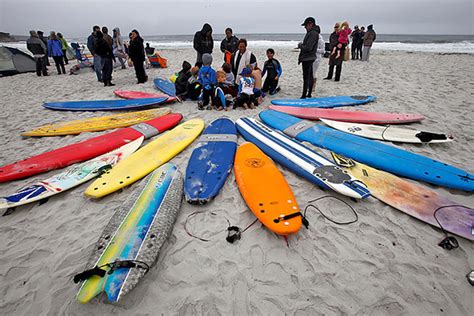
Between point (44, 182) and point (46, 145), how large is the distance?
4.63 feet

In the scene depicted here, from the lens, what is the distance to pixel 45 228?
6.75 feet

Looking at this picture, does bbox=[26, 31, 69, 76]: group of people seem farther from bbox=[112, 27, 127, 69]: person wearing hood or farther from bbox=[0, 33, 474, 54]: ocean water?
bbox=[0, 33, 474, 54]: ocean water

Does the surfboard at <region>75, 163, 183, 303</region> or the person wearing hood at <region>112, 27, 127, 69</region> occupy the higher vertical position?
the person wearing hood at <region>112, 27, 127, 69</region>

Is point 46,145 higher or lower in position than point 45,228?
higher

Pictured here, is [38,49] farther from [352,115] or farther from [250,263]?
[250,263]

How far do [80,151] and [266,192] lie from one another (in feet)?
8.89

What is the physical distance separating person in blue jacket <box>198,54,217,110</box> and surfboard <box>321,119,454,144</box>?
2.45 meters

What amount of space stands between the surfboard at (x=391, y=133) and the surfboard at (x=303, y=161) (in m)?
1.13

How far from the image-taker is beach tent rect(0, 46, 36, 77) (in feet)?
31.0

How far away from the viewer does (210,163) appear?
9.34 ft

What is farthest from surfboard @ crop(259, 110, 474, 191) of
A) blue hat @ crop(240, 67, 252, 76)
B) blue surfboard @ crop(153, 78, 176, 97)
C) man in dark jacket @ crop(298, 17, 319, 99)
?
blue surfboard @ crop(153, 78, 176, 97)

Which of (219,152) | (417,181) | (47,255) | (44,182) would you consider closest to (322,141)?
(417,181)

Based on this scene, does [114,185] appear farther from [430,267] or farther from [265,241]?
[430,267]

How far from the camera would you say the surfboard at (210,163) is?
235 cm
